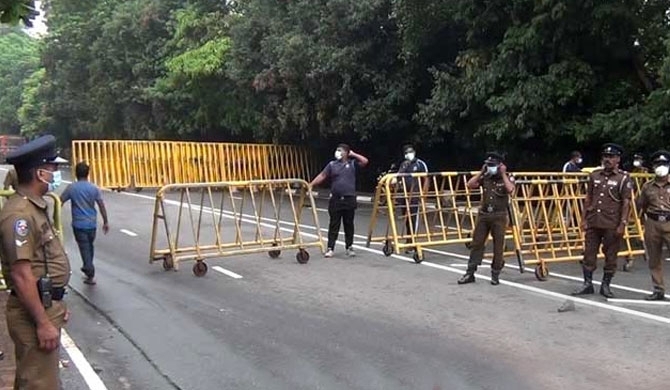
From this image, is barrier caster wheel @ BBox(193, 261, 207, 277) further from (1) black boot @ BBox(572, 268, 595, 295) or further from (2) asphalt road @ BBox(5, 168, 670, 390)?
(1) black boot @ BBox(572, 268, 595, 295)

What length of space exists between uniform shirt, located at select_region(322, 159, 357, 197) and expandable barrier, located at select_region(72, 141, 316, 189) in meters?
17.1

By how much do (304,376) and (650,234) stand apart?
522 cm

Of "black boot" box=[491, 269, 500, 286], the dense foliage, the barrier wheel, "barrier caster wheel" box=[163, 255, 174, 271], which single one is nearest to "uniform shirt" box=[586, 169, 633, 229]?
"black boot" box=[491, 269, 500, 286]

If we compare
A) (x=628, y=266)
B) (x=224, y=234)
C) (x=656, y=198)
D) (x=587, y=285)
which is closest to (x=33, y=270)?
(x=587, y=285)

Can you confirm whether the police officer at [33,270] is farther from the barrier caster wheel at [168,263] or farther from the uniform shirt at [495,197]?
the barrier caster wheel at [168,263]

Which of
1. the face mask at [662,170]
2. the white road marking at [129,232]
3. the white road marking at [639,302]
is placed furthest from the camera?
the white road marking at [129,232]

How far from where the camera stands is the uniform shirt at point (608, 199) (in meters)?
9.86

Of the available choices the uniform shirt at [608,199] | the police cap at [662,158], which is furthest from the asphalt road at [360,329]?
the police cap at [662,158]

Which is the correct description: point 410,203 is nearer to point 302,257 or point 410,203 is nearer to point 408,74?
point 302,257

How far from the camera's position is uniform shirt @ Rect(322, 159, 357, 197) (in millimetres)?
13219

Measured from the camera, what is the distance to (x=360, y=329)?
27.1 feet

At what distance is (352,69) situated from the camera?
82.8ft

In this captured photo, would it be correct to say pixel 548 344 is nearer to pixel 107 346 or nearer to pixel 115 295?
pixel 107 346

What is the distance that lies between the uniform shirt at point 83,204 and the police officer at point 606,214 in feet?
20.3
